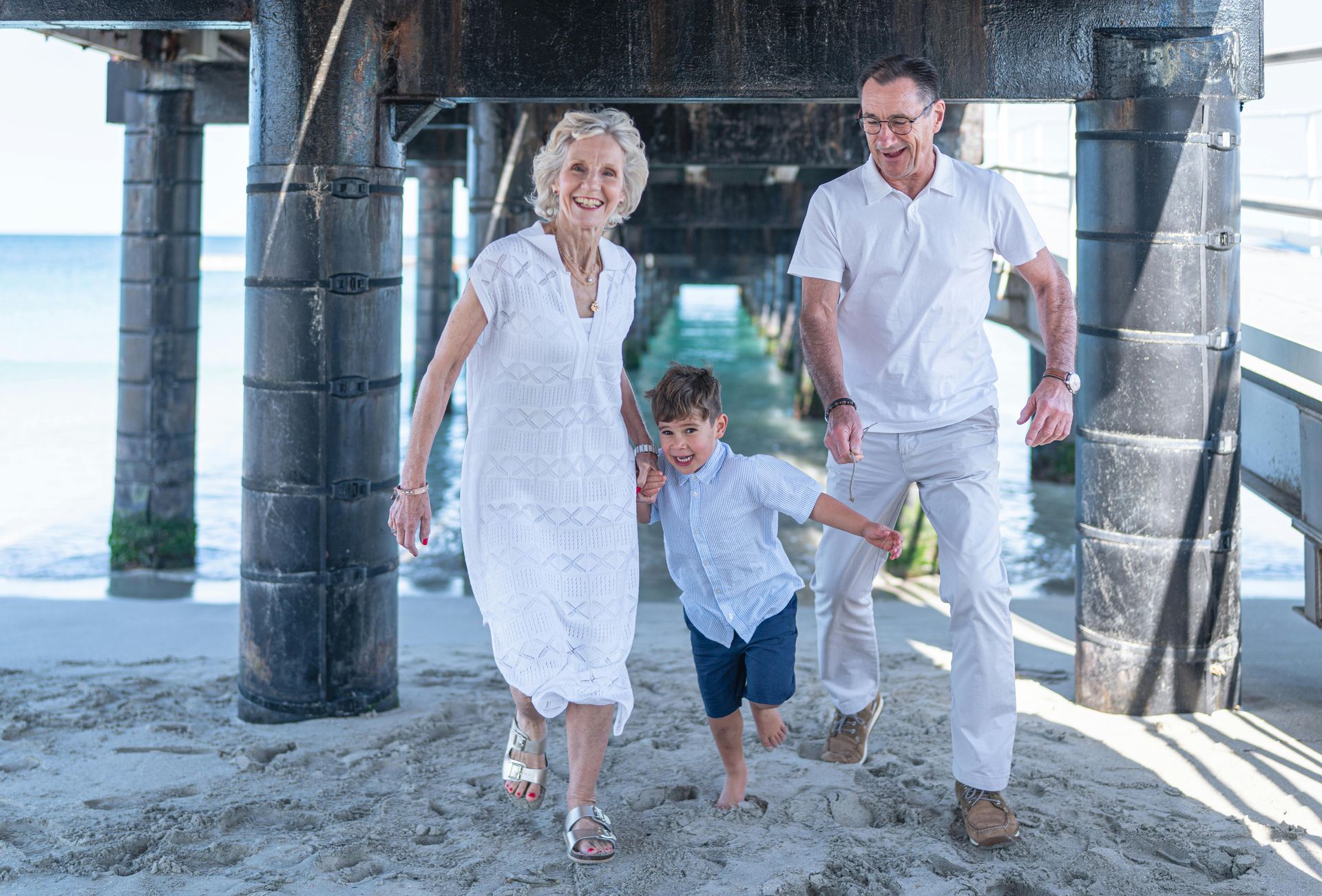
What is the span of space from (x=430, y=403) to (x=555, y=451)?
0.39 m

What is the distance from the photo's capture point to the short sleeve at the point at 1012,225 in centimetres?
404

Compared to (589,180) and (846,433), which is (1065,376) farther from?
(589,180)

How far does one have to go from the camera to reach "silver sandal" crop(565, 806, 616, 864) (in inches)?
147

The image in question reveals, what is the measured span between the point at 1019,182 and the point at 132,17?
9797mm

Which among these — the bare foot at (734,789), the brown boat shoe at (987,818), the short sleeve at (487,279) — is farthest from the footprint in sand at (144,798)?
the brown boat shoe at (987,818)

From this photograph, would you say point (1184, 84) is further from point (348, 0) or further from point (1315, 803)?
point (348, 0)

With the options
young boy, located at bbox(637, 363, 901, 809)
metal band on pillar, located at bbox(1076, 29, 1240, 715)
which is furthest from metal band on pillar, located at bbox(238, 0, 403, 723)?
metal band on pillar, located at bbox(1076, 29, 1240, 715)

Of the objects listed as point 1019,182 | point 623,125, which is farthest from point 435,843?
point 1019,182

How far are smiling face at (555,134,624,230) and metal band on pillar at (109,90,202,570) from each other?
848 cm

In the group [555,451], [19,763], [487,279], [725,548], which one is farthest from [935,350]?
[19,763]

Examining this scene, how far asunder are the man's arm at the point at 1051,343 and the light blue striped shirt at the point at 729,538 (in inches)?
26.9

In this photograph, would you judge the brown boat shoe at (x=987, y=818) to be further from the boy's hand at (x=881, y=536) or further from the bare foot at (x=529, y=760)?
the bare foot at (x=529, y=760)

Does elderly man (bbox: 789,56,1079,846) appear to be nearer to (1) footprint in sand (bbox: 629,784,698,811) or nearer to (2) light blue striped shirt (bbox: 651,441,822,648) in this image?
(2) light blue striped shirt (bbox: 651,441,822,648)

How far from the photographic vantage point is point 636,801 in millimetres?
4262
